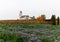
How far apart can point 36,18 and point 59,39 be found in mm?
14136

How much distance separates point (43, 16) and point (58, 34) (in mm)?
13762

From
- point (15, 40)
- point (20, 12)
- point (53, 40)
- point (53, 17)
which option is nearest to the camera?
point (15, 40)

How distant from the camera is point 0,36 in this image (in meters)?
6.90

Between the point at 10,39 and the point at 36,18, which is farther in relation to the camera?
the point at 36,18

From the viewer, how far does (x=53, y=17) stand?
19.5 m

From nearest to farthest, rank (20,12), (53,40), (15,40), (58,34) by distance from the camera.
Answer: (15,40)
(53,40)
(58,34)
(20,12)

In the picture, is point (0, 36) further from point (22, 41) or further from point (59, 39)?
point (59, 39)

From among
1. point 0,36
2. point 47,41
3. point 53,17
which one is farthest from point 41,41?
point 53,17

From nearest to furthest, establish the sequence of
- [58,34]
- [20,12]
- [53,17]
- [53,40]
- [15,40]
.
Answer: [15,40], [53,40], [58,34], [53,17], [20,12]

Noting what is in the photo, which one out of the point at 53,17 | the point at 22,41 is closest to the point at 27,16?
the point at 53,17

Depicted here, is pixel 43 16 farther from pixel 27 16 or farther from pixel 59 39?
pixel 59 39

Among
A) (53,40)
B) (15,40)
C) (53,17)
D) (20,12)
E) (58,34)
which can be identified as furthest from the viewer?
(20,12)

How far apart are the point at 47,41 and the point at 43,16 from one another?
14.9 m

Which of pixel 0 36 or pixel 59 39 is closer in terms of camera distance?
pixel 0 36
